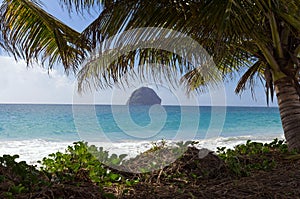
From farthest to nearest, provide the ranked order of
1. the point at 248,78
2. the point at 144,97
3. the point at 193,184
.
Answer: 1. the point at 248,78
2. the point at 144,97
3. the point at 193,184

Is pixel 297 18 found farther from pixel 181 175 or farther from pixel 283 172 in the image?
pixel 181 175

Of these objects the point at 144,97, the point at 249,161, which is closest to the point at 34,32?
the point at 144,97

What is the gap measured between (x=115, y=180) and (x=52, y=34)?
2433 mm

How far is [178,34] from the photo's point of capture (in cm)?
380

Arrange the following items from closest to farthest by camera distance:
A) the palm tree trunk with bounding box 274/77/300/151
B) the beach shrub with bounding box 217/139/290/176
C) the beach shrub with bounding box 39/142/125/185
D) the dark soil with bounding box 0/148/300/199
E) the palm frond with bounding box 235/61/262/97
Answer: the dark soil with bounding box 0/148/300/199 < the beach shrub with bounding box 39/142/125/185 < the beach shrub with bounding box 217/139/290/176 < the palm tree trunk with bounding box 274/77/300/151 < the palm frond with bounding box 235/61/262/97

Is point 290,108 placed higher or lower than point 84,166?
higher

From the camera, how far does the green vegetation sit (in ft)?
8.65

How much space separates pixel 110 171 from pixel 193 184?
92 centimetres

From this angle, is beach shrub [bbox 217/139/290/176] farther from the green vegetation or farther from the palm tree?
the palm tree

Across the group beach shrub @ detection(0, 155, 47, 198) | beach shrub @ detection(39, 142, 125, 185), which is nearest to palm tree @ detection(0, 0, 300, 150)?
beach shrub @ detection(39, 142, 125, 185)

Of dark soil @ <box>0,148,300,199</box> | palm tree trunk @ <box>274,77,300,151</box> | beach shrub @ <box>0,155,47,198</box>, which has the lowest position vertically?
dark soil @ <box>0,148,300,199</box>

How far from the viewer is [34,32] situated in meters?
4.70

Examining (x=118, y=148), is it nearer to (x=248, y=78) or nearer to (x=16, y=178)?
(x=16, y=178)

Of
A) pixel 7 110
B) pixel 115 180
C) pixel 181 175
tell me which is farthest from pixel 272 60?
pixel 7 110
